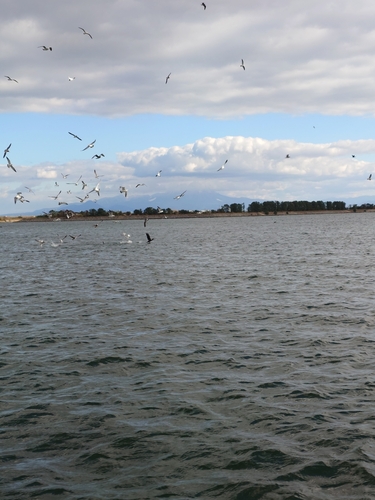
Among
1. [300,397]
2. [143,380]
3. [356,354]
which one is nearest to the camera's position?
[300,397]

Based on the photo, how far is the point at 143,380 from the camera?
1543cm

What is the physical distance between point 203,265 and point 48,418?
3601 cm

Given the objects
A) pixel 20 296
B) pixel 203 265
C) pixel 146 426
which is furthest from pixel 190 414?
pixel 203 265

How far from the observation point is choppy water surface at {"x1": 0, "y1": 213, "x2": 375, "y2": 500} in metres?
10.1

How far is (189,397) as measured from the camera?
13961 mm

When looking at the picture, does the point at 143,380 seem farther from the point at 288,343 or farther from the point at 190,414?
the point at 288,343

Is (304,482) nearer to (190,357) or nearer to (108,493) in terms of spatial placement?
(108,493)

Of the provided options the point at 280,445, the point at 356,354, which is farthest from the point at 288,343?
the point at 280,445

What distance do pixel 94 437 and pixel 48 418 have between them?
1.63 meters

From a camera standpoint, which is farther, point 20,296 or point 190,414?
point 20,296

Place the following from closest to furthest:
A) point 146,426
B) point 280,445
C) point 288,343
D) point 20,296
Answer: point 280,445 < point 146,426 < point 288,343 < point 20,296

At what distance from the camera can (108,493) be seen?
9.59 meters

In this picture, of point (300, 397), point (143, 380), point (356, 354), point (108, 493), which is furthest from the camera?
point (356, 354)

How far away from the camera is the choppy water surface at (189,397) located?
10086mm
